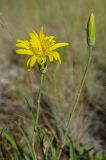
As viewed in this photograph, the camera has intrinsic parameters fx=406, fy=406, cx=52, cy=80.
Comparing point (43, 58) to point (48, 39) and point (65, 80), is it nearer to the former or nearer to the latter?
point (48, 39)

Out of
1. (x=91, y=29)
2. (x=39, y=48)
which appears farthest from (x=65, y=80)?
(x=91, y=29)

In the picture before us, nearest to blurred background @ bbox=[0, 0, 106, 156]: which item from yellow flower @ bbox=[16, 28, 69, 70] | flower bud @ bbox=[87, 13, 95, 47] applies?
yellow flower @ bbox=[16, 28, 69, 70]

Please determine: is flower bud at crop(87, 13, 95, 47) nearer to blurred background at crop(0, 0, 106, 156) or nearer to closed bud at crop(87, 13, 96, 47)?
closed bud at crop(87, 13, 96, 47)

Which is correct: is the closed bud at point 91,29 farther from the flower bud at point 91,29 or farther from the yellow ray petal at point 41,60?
the yellow ray petal at point 41,60

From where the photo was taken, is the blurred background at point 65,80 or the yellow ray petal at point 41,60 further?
the blurred background at point 65,80

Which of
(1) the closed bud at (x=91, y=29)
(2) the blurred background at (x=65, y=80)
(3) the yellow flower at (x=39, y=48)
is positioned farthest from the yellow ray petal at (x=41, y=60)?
(2) the blurred background at (x=65, y=80)

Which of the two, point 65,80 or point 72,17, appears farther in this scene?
point 72,17

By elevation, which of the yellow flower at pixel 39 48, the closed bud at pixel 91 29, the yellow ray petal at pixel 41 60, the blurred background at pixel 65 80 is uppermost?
the closed bud at pixel 91 29

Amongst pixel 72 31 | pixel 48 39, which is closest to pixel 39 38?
pixel 48 39
